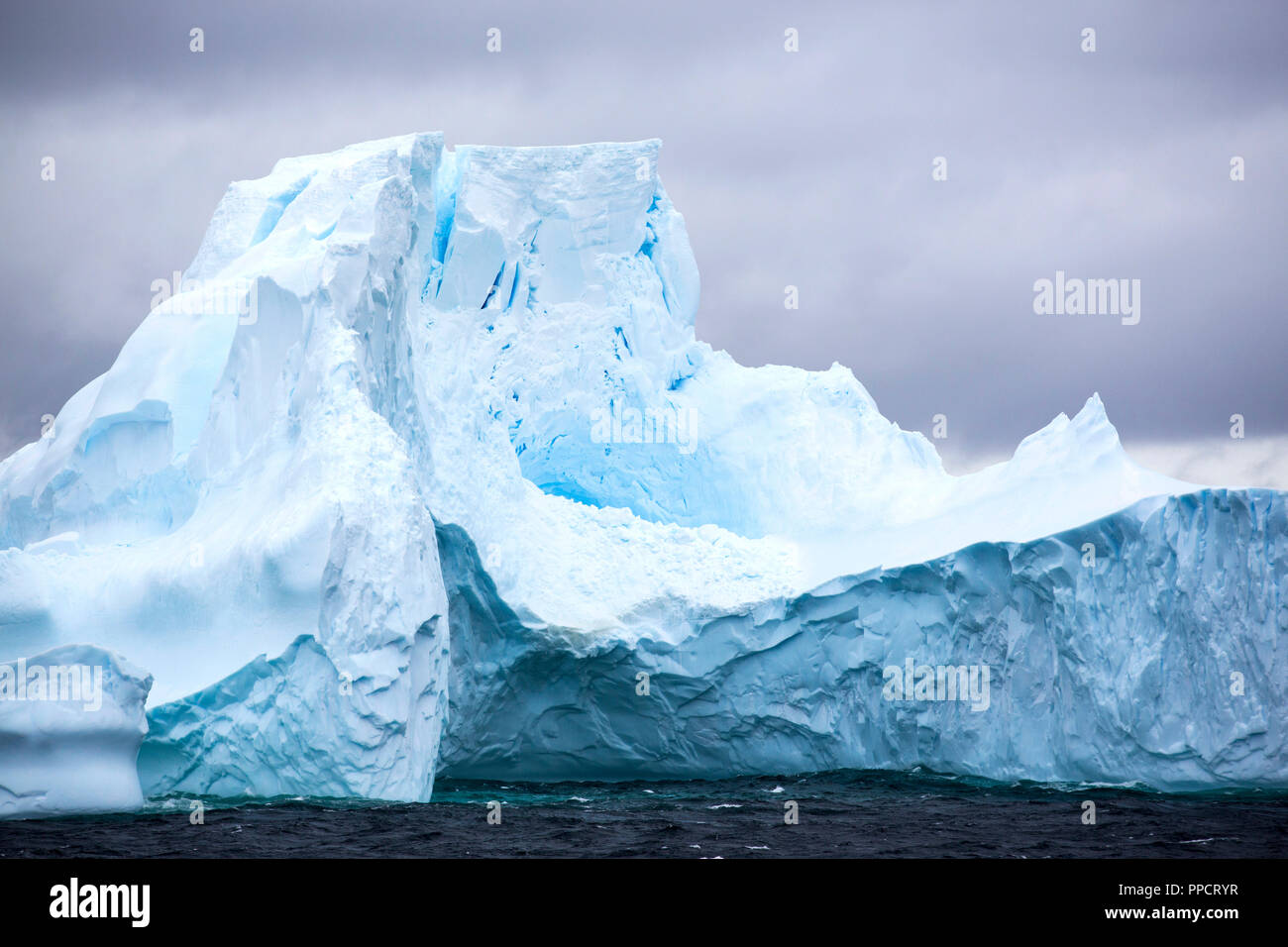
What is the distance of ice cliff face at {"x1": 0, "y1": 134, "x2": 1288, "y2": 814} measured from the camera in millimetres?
14820

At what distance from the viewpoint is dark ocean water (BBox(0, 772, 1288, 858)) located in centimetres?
1223

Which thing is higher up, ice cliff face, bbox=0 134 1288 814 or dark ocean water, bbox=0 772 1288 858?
ice cliff face, bbox=0 134 1288 814

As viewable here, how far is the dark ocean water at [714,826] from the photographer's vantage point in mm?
12227

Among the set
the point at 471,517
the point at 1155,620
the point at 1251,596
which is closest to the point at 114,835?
the point at 471,517

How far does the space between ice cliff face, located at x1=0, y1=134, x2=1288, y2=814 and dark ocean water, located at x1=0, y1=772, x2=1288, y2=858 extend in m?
0.88

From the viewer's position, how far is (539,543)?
1892 cm

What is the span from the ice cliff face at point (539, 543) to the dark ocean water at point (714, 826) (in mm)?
876

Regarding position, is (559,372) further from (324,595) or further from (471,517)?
(324,595)

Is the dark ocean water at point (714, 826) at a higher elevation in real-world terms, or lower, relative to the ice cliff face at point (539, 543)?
lower

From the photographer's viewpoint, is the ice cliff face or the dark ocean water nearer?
the dark ocean water

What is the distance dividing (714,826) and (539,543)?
5655 mm

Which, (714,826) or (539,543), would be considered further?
(539,543)

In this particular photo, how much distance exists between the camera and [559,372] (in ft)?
67.1
